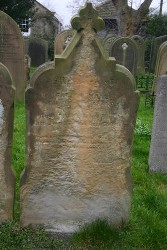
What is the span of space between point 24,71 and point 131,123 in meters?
7.20

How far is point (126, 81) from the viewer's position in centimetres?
386

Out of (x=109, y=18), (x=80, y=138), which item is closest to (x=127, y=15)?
(x=109, y=18)

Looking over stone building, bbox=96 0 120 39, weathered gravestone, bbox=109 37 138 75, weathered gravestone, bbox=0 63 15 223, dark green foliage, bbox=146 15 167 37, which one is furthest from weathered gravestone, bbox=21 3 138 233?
stone building, bbox=96 0 120 39

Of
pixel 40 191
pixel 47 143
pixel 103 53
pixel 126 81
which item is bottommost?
pixel 40 191

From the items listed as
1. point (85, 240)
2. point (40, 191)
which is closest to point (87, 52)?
point (40, 191)

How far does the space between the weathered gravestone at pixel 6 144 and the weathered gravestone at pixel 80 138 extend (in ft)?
0.46

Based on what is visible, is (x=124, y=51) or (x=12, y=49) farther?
(x=124, y=51)

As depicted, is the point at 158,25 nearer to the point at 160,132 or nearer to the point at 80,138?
the point at 160,132

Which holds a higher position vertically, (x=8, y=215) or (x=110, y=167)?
(x=110, y=167)

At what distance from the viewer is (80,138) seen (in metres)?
4.00

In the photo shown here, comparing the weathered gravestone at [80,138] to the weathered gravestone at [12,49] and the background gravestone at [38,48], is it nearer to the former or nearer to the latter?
the weathered gravestone at [12,49]

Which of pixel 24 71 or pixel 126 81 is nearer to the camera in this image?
→ pixel 126 81

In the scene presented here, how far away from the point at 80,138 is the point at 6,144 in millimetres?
749

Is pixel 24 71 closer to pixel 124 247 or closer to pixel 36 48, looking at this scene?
pixel 124 247
